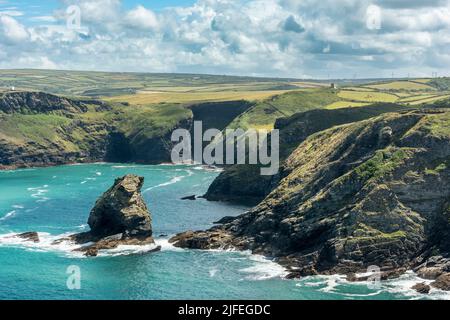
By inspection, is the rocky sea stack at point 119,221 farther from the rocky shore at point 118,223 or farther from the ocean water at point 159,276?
the ocean water at point 159,276

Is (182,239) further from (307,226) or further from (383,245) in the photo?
(383,245)

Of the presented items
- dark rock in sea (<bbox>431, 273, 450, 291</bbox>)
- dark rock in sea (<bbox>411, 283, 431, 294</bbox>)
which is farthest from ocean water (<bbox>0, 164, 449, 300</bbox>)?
dark rock in sea (<bbox>431, 273, 450, 291</bbox>)

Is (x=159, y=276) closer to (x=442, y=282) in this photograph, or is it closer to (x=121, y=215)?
(x=121, y=215)

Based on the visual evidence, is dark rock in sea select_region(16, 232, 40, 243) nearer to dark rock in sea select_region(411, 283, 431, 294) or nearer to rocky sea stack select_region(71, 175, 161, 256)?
rocky sea stack select_region(71, 175, 161, 256)

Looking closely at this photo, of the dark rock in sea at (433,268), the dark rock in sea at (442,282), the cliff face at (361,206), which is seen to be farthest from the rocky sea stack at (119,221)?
the dark rock in sea at (442,282)

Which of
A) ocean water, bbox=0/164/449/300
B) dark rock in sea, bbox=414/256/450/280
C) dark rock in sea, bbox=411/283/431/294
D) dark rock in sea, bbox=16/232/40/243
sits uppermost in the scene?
dark rock in sea, bbox=414/256/450/280

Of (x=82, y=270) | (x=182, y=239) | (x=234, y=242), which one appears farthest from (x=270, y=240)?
(x=82, y=270)
